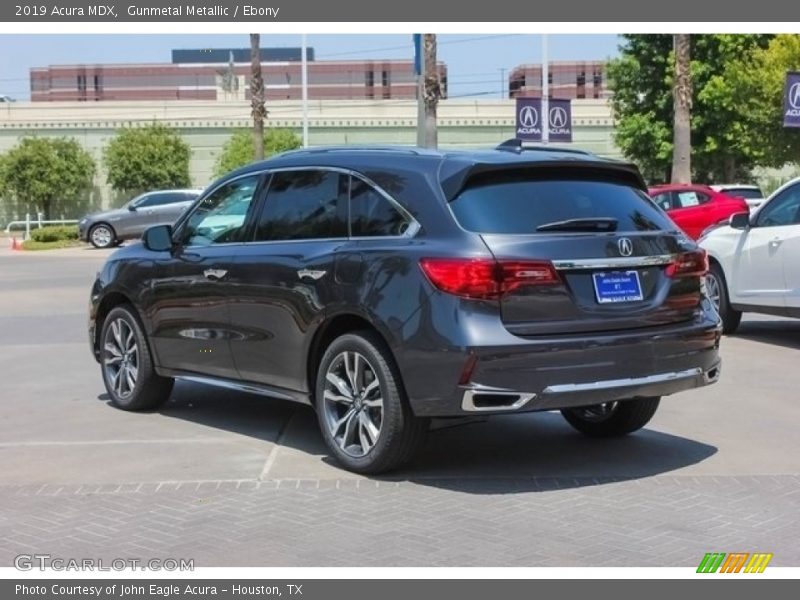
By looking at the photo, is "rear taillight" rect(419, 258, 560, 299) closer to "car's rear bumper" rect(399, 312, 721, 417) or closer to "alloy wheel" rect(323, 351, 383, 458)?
"car's rear bumper" rect(399, 312, 721, 417)

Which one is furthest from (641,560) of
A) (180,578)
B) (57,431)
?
(57,431)

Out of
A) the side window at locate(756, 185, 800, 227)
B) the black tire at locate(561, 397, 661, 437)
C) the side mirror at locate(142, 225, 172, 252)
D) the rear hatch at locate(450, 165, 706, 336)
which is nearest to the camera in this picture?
the rear hatch at locate(450, 165, 706, 336)

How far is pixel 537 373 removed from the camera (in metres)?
5.93

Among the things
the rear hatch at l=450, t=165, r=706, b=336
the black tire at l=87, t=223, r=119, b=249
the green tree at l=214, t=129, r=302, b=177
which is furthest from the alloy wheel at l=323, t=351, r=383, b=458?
the green tree at l=214, t=129, r=302, b=177

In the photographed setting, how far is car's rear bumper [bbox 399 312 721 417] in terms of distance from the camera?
5.88 meters

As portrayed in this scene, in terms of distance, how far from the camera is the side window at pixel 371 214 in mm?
6500

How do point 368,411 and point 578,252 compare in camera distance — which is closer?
point 578,252

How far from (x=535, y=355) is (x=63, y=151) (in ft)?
150

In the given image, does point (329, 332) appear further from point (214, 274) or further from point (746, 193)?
point (746, 193)

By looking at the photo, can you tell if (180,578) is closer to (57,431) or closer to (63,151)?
(57,431)

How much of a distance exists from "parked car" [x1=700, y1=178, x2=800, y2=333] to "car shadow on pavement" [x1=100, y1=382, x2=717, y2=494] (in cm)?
424

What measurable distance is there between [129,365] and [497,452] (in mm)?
3081

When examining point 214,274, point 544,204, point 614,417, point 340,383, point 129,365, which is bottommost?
point 614,417

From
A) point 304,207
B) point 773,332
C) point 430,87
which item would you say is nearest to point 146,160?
point 430,87
